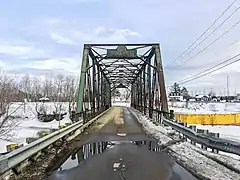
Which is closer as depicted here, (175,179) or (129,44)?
(175,179)

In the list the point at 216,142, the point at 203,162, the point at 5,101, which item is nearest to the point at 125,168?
the point at 203,162

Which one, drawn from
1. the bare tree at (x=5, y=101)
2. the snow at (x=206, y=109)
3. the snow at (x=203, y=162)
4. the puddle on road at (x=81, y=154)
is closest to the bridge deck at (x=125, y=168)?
the puddle on road at (x=81, y=154)

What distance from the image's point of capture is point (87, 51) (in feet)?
87.0

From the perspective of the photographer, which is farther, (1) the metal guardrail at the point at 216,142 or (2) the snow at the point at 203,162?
(1) the metal guardrail at the point at 216,142

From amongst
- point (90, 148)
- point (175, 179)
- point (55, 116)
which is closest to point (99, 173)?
point (175, 179)

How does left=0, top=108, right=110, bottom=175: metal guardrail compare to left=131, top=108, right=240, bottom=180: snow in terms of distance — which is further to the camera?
left=131, top=108, right=240, bottom=180: snow

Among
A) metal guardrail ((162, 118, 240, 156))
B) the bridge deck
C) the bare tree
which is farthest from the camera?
the bare tree

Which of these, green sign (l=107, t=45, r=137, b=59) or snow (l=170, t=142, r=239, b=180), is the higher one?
green sign (l=107, t=45, r=137, b=59)

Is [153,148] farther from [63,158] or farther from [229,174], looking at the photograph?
[229,174]

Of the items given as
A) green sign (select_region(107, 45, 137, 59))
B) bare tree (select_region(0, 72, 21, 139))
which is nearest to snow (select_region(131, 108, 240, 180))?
bare tree (select_region(0, 72, 21, 139))

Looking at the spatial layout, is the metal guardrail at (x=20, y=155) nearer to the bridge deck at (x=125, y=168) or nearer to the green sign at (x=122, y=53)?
the bridge deck at (x=125, y=168)

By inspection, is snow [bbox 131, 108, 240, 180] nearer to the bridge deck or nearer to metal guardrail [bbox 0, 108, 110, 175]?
the bridge deck

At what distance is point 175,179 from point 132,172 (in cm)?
92

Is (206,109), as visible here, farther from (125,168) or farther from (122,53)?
(125,168)
